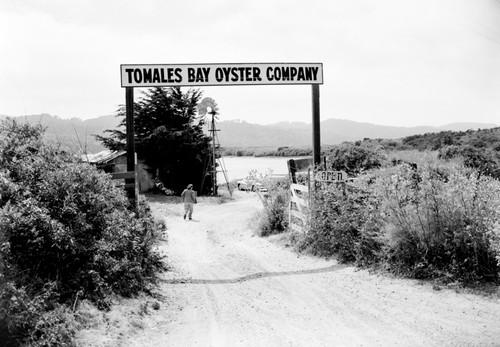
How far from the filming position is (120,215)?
7195 mm

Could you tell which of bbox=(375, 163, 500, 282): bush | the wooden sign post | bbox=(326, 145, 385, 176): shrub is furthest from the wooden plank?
bbox=(326, 145, 385, 176): shrub

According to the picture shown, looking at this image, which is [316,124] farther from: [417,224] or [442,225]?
[442,225]

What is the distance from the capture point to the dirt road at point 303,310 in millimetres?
5215

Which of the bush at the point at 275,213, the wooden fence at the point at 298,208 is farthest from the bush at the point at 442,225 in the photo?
the bush at the point at 275,213

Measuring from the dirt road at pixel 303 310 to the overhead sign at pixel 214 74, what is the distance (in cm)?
364

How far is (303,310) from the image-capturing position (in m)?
6.26

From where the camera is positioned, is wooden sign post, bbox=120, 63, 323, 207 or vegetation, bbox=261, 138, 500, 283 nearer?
vegetation, bbox=261, 138, 500, 283

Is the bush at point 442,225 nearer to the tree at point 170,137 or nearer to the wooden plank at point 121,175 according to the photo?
the wooden plank at point 121,175

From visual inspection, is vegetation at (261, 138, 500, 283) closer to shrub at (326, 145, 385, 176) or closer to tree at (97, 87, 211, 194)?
shrub at (326, 145, 385, 176)

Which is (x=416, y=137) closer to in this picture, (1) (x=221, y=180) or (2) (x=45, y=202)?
(1) (x=221, y=180)

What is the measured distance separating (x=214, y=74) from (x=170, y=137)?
22189 mm

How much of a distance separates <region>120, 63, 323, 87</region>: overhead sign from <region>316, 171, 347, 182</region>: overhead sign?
2022 millimetres

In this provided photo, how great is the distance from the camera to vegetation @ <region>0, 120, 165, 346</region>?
14.9 ft

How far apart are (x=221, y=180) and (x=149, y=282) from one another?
1621 inches
